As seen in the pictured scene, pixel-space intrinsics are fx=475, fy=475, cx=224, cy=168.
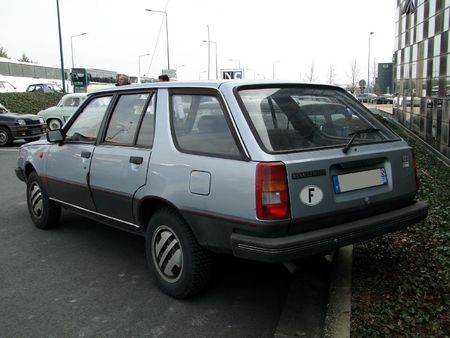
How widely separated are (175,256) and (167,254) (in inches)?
3.4

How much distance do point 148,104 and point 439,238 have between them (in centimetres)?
300

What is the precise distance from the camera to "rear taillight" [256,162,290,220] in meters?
2.98

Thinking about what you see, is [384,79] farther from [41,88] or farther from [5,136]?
[5,136]

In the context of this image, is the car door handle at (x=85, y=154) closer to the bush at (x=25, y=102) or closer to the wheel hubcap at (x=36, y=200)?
the wheel hubcap at (x=36, y=200)

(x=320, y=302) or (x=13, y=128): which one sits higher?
(x=13, y=128)

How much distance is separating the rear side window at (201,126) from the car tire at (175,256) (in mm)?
565

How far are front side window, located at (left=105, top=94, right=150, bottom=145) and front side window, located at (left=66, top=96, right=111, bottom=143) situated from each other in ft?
0.69

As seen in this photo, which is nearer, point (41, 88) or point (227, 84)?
point (227, 84)

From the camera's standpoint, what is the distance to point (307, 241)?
3.04 m

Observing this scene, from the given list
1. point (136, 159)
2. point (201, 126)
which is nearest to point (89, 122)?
point (136, 159)

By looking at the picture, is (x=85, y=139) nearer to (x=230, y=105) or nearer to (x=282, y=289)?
(x=230, y=105)

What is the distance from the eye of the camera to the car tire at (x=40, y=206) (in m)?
5.49

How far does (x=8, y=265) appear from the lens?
14.8 ft

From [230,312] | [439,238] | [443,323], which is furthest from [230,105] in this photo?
[439,238]
